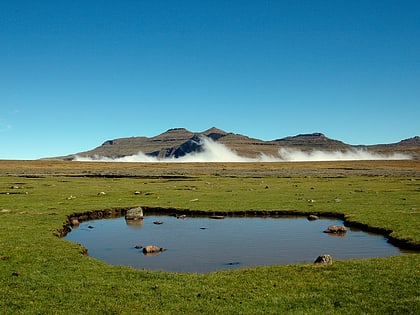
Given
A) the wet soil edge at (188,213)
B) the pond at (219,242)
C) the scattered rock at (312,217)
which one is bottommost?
the pond at (219,242)

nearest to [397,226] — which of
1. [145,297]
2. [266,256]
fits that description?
[266,256]

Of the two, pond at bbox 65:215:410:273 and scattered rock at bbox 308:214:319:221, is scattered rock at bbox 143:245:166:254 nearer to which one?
pond at bbox 65:215:410:273

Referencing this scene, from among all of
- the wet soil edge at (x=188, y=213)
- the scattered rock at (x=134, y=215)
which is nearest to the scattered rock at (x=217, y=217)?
the wet soil edge at (x=188, y=213)

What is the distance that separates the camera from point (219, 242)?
36812 millimetres

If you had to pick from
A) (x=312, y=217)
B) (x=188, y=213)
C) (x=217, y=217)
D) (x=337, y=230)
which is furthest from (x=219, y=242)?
(x=312, y=217)

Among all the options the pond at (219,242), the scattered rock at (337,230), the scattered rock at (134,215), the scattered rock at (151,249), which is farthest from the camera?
the scattered rock at (134,215)

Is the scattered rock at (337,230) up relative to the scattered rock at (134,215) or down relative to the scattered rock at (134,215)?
down

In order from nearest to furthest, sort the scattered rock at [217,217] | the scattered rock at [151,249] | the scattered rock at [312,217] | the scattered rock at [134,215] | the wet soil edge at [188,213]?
the scattered rock at [151,249], the wet soil edge at [188,213], the scattered rock at [312,217], the scattered rock at [217,217], the scattered rock at [134,215]

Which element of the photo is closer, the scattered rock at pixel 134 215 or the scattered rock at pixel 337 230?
the scattered rock at pixel 337 230

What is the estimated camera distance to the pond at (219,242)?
99.6ft

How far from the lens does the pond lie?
30.3 m

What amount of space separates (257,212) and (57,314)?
1471 inches

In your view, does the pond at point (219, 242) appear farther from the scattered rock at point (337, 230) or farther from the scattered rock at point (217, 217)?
the scattered rock at point (337, 230)

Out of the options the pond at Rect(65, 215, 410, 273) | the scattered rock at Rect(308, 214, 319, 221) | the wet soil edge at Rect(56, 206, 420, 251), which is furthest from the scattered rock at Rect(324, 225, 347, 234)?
the scattered rock at Rect(308, 214, 319, 221)
